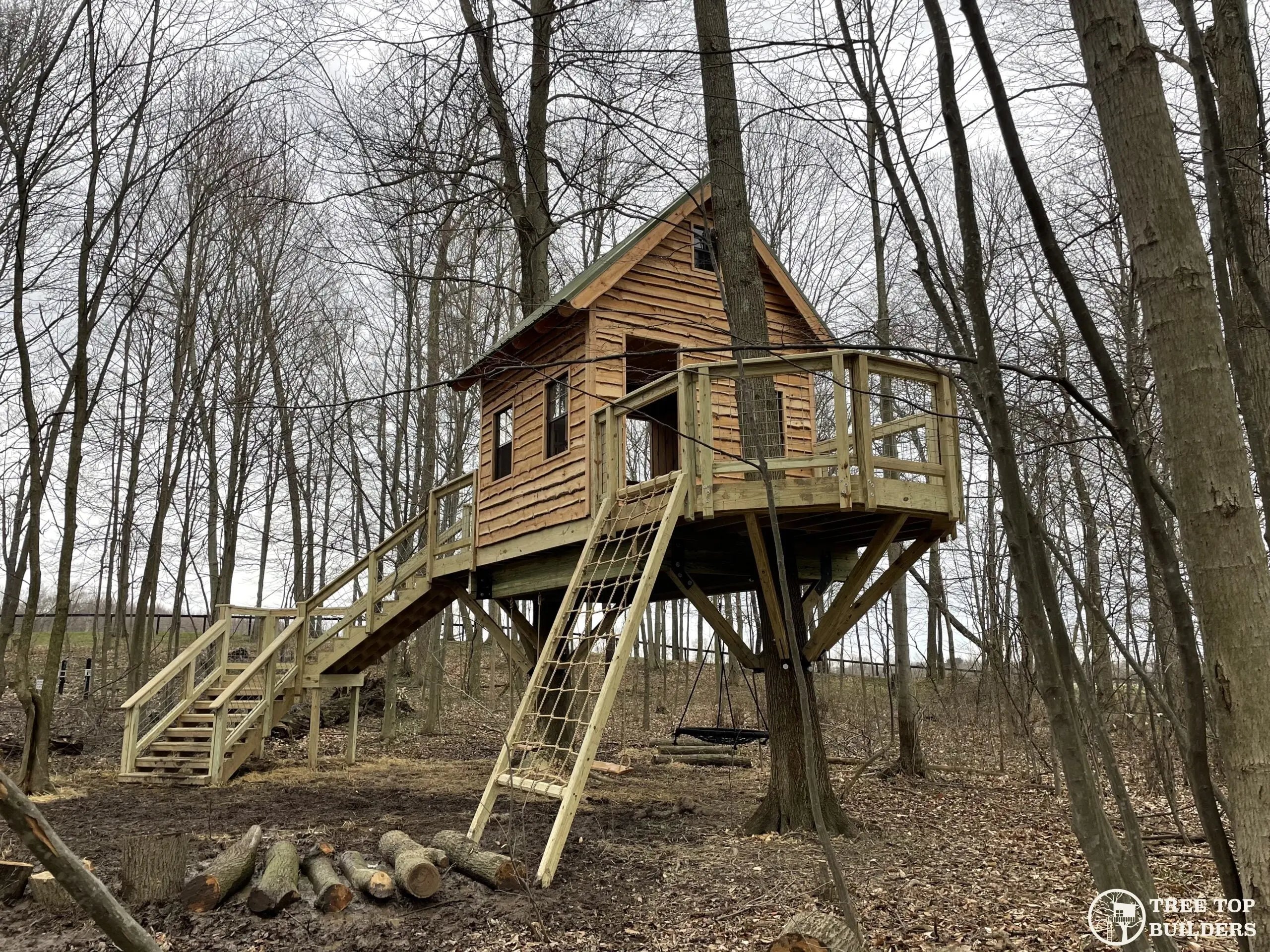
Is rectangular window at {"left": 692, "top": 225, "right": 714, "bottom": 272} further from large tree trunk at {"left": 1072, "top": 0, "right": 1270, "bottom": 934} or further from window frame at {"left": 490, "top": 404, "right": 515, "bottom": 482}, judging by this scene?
large tree trunk at {"left": 1072, "top": 0, "right": 1270, "bottom": 934}

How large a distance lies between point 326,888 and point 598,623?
10.3 ft

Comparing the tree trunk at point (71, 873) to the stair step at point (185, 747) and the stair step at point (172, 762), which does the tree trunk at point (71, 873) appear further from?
the stair step at point (185, 747)

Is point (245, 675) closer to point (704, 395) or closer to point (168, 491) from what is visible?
point (168, 491)

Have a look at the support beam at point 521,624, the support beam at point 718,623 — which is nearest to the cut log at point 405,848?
the support beam at point 718,623

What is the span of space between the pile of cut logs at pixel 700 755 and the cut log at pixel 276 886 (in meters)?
9.39

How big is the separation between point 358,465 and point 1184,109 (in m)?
20.8

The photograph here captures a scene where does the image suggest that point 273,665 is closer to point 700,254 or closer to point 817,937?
point 700,254

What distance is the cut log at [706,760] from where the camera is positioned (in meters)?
14.9

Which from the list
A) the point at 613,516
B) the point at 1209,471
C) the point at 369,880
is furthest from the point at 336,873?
the point at 1209,471

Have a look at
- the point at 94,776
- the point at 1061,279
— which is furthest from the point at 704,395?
the point at 94,776

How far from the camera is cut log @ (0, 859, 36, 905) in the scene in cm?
579

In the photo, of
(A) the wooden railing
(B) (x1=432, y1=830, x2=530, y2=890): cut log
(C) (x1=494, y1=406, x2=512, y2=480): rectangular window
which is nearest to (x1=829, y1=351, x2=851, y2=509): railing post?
(A) the wooden railing

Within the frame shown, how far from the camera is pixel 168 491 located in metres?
17.0

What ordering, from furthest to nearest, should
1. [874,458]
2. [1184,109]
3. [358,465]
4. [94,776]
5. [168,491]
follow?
1. [358,465]
2. [168,491]
3. [94,776]
4. [874,458]
5. [1184,109]
